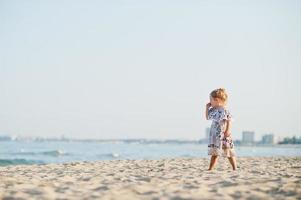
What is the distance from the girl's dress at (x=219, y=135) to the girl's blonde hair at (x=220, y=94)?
0.22m

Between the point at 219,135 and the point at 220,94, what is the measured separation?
0.80m

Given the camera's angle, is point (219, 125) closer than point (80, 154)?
Yes

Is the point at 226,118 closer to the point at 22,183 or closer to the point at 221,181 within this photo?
the point at 221,181

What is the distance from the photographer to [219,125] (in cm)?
771

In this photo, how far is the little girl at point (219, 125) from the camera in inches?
303

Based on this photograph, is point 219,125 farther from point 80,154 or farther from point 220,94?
point 80,154

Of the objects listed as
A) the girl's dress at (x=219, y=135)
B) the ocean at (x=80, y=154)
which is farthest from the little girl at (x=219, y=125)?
the ocean at (x=80, y=154)

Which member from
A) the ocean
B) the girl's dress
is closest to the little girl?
the girl's dress

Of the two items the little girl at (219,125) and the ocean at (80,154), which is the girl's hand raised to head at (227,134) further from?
the ocean at (80,154)

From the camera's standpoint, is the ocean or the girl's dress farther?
the ocean

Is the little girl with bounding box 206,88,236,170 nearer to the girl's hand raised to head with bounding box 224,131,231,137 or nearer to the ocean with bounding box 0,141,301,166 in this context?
the girl's hand raised to head with bounding box 224,131,231,137

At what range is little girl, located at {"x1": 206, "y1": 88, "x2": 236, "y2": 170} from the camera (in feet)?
25.2

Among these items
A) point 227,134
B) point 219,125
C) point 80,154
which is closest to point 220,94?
point 219,125

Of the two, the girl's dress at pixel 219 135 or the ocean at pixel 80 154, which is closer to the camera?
the girl's dress at pixel 219 135
